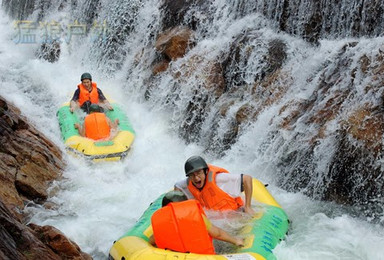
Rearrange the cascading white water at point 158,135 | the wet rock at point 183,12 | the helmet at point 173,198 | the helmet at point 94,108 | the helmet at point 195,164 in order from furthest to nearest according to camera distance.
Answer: the wet rock at point 183,12 < the helmet at point 94,108 < the cascading white water at point 158,135 < the helmet at point 195,164 < the helmet at point 173,198

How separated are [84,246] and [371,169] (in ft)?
11.7

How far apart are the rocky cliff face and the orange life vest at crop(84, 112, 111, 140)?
77cm

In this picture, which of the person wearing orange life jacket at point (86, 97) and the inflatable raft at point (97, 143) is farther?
the person wearing orange life jacket at point (86, 97)

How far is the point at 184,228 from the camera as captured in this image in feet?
14.9

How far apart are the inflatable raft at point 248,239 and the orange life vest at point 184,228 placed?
0.39 ft

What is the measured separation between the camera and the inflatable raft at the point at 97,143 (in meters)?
8.31

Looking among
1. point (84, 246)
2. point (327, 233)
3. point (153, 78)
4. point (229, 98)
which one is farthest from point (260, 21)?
point (84, 246)

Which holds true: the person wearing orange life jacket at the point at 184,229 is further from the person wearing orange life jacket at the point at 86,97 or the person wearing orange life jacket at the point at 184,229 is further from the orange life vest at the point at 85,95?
the orange life vest at the point at 85,95

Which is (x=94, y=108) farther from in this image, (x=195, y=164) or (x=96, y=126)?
(x=195, y=164)

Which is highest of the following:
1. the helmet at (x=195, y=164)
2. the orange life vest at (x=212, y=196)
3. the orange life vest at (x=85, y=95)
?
the helmet at (x=195, y=164)

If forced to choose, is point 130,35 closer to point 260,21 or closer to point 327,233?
point 260,21

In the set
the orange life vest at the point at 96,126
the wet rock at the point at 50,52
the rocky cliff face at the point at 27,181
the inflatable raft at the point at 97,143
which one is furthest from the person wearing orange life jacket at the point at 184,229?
the wet rock at the point at 50,52

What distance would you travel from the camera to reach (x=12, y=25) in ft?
67.2

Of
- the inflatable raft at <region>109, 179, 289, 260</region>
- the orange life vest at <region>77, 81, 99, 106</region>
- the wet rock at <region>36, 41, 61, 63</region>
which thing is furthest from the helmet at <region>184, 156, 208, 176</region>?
the wet rock at <region>36, 41, 61, 63</region>
